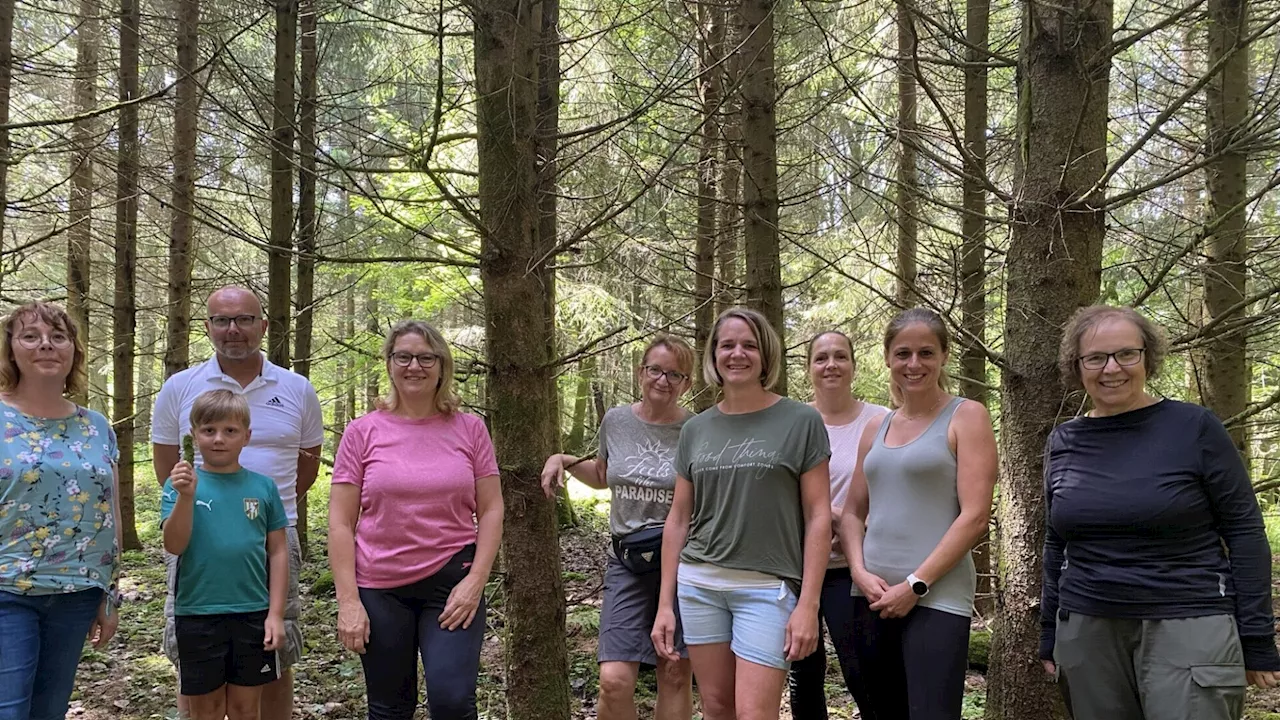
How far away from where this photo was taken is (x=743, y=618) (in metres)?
2.82

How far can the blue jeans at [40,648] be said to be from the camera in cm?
281

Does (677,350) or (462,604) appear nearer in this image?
(462,604)

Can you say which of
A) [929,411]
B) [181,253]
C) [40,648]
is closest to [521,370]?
[929,411]

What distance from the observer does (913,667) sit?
273cm

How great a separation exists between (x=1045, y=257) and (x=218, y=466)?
365 cm

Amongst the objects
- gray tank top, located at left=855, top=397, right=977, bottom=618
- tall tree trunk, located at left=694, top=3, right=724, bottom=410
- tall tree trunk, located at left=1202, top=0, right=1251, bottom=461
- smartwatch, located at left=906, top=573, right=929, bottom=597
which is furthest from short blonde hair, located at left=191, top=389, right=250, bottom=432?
tall tree trunk, located at left=1202, top=0, right=1251, bottom=461

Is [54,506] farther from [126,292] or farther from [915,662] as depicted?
[126,292]

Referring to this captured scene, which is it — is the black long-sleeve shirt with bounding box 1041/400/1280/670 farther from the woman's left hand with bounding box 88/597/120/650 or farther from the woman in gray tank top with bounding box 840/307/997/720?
the woman's left hand with bounding box 88/597/120/650

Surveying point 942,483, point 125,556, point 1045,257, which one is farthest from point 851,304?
point 125,556

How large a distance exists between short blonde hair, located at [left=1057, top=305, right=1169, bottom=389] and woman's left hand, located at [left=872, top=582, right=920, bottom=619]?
37.7 inches

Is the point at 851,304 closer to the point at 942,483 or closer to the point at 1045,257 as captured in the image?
the point at 1045,257

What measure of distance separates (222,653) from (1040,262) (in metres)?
3.81

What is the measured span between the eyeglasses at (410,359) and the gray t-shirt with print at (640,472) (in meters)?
0.97

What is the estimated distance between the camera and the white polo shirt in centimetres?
346
